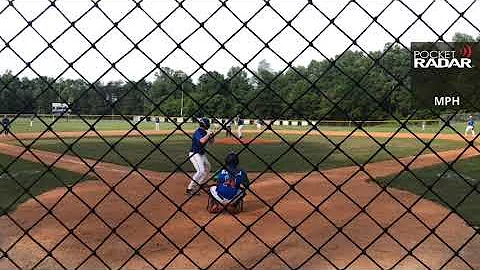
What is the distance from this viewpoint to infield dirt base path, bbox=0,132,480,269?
5785mm

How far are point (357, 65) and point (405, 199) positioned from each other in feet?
121

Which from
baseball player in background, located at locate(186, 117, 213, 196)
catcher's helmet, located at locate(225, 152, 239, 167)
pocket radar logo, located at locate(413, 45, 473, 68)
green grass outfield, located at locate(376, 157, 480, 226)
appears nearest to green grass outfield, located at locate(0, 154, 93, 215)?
baseball player in background, located at locate(186, 117, 213, 196)

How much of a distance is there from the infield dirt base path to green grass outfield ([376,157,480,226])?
1.09 ft

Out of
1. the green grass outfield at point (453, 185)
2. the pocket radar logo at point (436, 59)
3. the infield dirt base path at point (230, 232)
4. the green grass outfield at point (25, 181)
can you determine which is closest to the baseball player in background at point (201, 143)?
the infield dirt base path at point (230, 232)

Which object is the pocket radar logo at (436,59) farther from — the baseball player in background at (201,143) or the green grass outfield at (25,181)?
the green grass outfield at (25,181)

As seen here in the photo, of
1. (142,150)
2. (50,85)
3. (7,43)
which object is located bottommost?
(142,150)

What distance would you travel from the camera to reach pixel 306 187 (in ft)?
36.1

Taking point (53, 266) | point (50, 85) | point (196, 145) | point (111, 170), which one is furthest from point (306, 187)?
point (50, 85)

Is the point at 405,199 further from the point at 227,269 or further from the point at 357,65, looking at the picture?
the point at 357,65

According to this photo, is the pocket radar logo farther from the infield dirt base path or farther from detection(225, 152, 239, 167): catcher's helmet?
detection(225, 152, 239, 167): catcher's helmet

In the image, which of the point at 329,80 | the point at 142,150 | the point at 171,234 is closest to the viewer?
the point at 171,234

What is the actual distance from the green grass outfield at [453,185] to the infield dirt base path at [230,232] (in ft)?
1.09

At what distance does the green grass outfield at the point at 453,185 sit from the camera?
8.41 meters

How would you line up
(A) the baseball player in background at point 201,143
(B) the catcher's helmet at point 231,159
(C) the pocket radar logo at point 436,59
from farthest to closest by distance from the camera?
(A) the baseball player in background at point 201,143
(C) the pocket radar logo at point 436,59
(B) the catcher's helmet at point 231,159
